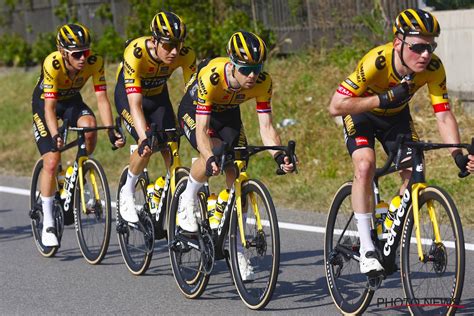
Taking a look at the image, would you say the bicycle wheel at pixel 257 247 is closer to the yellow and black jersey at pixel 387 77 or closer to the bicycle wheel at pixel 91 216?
the yellow and black jersey at pixel 387 77

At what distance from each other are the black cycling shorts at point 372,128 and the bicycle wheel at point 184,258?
1.44 m

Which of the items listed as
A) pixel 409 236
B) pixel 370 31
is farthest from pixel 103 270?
pixel 370 31

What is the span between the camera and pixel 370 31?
1681 cm

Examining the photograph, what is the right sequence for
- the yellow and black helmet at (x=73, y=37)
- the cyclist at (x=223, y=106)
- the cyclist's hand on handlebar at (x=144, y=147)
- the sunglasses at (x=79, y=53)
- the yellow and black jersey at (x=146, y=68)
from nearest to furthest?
the cyclist at (x=223, y=106) → the cyclist's hand on handlebar at (x=144, y=147) → the yellow and black jersey at (x=146, y=68) → the yellow and black helmet at (x=73, y=37) → the sunglasses at (x=79, y=53)

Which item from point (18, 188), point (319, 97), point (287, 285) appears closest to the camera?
point (287, 285)

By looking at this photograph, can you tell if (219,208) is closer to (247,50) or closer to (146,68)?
(247,50)

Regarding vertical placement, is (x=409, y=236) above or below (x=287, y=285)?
above

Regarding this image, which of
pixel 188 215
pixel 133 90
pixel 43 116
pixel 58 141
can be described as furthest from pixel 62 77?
pixel 188 215

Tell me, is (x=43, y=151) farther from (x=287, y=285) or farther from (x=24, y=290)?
(x=287, y=285)

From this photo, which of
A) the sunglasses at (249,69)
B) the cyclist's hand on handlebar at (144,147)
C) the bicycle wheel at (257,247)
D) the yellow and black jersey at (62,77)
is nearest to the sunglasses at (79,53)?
the yellow and black jersey at (62,77)

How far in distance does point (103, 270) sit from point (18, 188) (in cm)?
546

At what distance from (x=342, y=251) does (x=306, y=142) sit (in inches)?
283

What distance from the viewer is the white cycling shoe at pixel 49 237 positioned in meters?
10.2

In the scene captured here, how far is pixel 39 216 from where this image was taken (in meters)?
10.7
